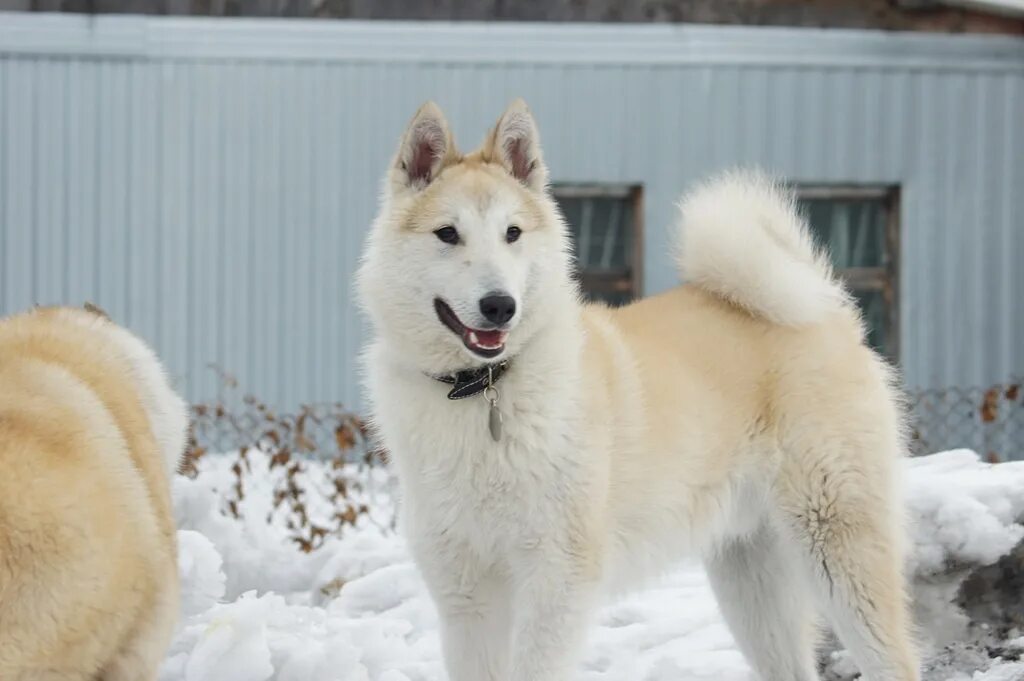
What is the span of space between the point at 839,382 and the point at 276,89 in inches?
237

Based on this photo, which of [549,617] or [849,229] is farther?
[849,229]

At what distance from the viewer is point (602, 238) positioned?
930 centimetres

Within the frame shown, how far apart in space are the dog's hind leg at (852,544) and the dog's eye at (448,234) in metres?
1.25

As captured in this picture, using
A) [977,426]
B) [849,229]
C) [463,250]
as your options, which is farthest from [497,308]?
[977,426]

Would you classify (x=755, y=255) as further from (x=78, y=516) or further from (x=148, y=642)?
(x=78, y=516)

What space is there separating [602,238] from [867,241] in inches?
78.6

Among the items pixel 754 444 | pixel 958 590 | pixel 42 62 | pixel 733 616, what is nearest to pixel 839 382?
pixel 754 444

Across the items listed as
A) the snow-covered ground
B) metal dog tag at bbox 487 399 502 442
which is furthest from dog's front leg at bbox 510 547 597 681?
the snow-covered ground

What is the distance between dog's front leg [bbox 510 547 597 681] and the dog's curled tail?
3.96 feet

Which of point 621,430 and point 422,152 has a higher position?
point 422,152

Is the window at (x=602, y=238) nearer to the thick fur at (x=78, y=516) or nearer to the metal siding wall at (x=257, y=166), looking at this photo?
the metal siding wall at (x=257, y=166)

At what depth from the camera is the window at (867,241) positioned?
9445 mm

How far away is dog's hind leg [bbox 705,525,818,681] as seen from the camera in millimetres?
4113

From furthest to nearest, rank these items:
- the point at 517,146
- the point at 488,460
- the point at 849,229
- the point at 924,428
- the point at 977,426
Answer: the point at 849,229, the point at 977,426, the point at 924,428, the point at 517,146, the point at 488,460
